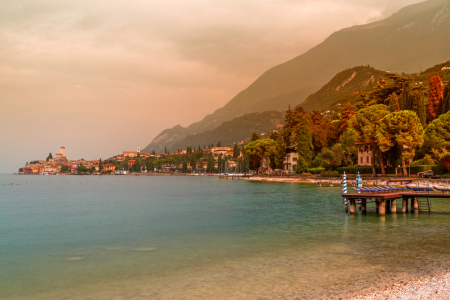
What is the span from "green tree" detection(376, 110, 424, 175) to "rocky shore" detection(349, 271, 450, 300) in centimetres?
6465

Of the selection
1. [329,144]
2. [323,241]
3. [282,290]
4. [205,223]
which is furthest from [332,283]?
[329,144]

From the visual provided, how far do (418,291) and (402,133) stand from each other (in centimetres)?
6720

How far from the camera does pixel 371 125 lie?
82625 millimetres

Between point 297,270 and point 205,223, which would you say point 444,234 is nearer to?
point 297,270

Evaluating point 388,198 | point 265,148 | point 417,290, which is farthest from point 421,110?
point 417,290

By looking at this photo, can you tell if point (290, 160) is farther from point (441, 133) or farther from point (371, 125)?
point (441, 133)

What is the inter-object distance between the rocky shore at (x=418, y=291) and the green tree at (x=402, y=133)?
2545 inches

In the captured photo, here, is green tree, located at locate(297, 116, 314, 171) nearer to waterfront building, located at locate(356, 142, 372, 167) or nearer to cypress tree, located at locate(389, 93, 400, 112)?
waterfront building, located at locate(356, 142, 372, 167)

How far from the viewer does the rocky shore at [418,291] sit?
553 inches

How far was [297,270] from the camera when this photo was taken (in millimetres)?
Result: 18797

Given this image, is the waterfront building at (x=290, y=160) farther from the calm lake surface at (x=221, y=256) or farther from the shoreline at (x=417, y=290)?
the shoreline at (x=417, y=290)

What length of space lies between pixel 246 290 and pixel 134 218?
1135 inches

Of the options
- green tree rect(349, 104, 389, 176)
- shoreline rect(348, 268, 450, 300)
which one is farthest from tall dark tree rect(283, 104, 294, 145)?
shoreline rect(348, 268, 450, 300)

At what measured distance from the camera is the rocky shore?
1404cm
